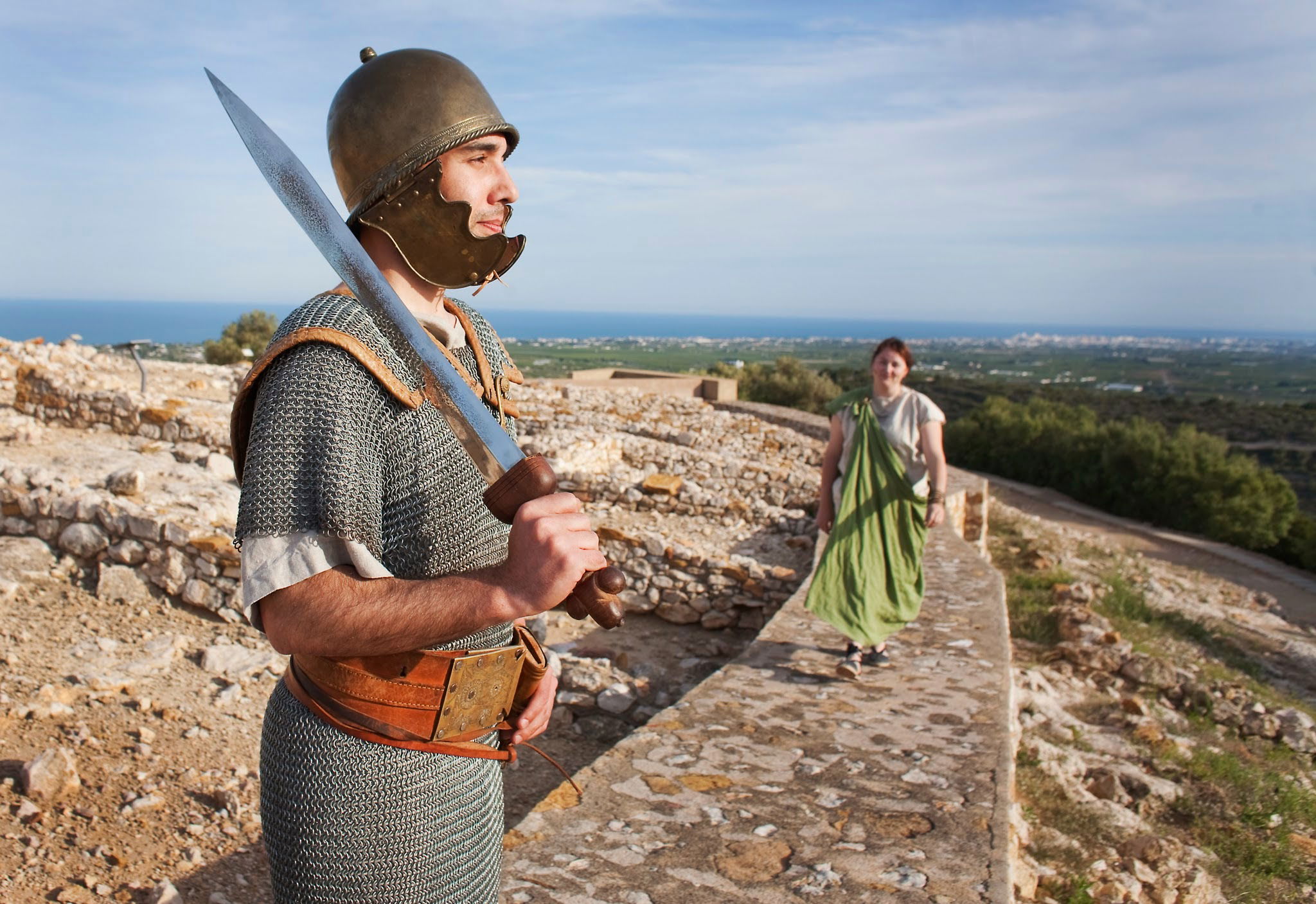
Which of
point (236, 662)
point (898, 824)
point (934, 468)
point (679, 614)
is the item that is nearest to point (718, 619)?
point (679, 614)

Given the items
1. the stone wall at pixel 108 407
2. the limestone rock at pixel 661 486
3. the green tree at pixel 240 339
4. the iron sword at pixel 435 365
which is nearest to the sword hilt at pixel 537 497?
the iron sword at pixel 435 365

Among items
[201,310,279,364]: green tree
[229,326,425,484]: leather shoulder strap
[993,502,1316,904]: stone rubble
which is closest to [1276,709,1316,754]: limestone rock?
[993,502,1316,904]: stone rubble

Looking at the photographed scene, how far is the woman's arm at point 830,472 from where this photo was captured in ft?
16.6

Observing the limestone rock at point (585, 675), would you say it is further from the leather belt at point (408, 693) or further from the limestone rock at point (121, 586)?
the leather belt at point (408, 693)

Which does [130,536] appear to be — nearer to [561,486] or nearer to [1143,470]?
[561,486]

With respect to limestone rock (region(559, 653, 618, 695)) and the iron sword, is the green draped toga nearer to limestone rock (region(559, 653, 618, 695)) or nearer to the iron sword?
limestone rock (region(559, 653, 618, 695))

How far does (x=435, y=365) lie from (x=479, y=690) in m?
0.54

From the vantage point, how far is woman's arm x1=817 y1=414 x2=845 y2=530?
5.05 metres

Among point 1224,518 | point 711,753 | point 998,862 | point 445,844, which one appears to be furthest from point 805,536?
point 1224,518

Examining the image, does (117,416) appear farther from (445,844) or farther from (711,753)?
(445,844)

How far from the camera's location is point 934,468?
482 centimetres

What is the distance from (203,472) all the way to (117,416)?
8.78ft

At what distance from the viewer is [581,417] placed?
11875 millimetres

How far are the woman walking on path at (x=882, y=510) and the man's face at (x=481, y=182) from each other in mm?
3438
